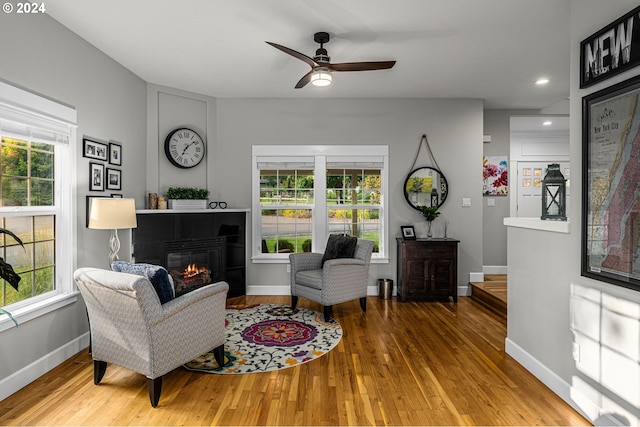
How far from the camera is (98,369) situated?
2.46 m

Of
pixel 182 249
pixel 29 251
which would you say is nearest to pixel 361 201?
pixel 182 249

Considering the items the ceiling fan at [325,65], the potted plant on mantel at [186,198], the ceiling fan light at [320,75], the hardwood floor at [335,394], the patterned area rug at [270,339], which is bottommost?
the hardwood floor at [335,394]

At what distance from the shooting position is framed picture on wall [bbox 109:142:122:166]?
360 cm

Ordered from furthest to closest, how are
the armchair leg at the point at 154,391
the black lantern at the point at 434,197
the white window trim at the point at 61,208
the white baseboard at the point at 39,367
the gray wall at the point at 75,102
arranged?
the black lantern at the point at 434,197, the white window trim at the point at 61,208, the gray wall at the point at 75,102, the white baseboard at the point at 39,367, the armchair leg at the point at 154,391

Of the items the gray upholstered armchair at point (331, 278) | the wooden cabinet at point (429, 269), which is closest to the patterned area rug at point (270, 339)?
the gray upholstered armchair at point (331, 278)

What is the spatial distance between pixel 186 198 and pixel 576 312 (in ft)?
13.2

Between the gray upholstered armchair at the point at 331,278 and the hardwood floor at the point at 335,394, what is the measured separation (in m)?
0.73

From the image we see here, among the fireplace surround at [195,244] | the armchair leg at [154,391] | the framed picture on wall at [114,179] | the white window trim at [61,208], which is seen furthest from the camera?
the fireplace surround at [195,244]

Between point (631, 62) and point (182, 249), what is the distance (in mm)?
4271

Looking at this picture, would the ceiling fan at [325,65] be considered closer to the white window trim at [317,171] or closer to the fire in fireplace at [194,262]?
the white window trim at [317,171]

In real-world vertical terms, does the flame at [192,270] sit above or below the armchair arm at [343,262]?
below

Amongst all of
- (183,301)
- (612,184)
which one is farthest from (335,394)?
(612,184)

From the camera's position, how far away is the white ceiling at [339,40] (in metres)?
2.67

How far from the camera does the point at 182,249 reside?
4.25 metres
